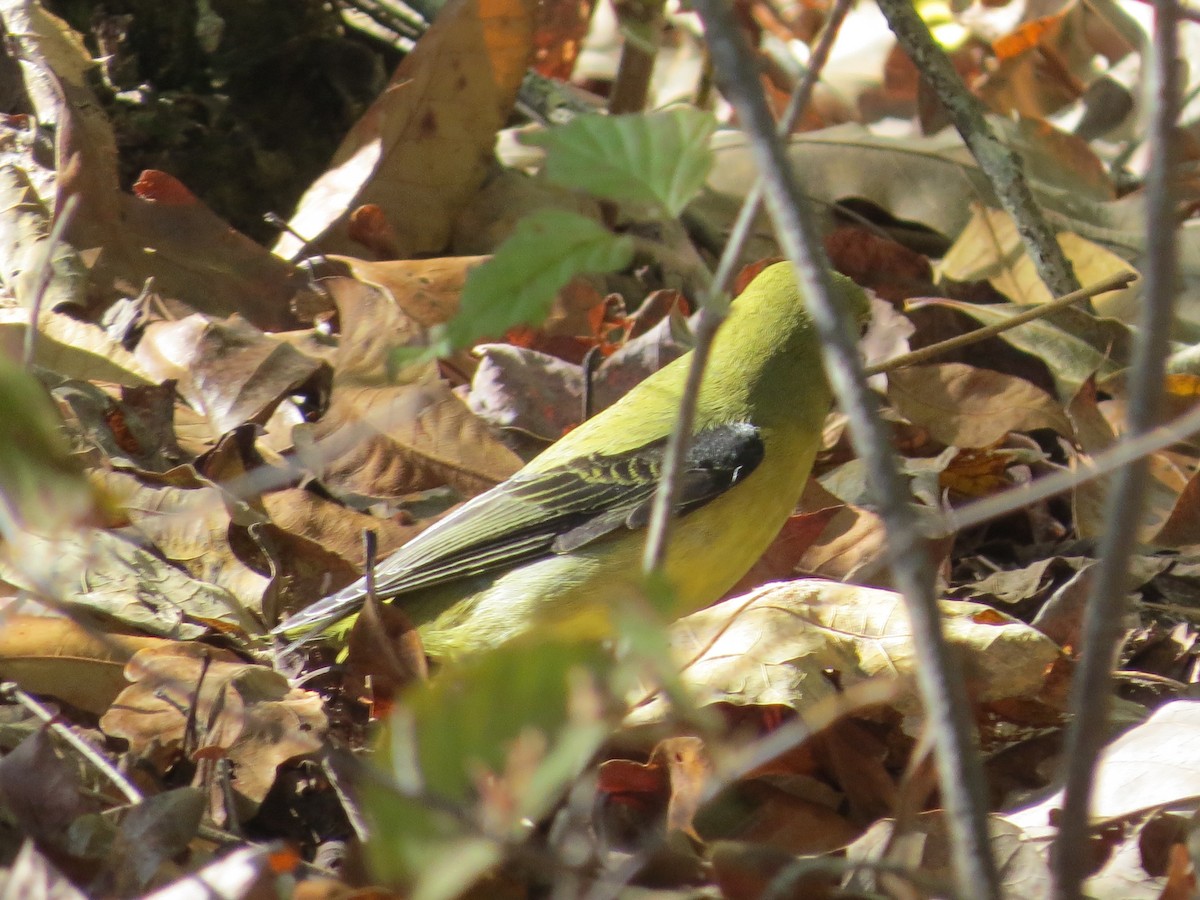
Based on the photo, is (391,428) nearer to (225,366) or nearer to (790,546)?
(225,366)

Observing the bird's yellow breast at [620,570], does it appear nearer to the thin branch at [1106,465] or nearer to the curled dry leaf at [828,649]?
the curled dry leaf at [828,649]

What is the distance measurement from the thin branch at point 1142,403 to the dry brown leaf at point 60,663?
2107 mm

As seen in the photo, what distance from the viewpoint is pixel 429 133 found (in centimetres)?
494

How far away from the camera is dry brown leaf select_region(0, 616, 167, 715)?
295cm

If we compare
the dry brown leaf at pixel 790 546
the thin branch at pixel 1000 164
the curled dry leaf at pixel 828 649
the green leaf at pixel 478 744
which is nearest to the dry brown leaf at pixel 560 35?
the thin branch at pixel 1000 164

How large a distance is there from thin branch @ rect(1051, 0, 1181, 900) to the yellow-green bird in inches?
77.0

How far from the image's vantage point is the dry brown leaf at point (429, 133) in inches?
190

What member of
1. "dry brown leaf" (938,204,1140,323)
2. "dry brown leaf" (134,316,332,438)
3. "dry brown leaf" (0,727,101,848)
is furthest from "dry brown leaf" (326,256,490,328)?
"dry brown leaf" (0,727,101,848)

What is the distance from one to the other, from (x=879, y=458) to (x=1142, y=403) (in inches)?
11.5

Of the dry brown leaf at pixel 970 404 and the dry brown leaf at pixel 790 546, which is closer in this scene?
the dry brown leaf at pixel 790 546

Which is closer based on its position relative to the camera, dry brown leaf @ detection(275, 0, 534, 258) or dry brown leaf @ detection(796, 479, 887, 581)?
dry brown leaf @ detection(796, 479, 887, 581)

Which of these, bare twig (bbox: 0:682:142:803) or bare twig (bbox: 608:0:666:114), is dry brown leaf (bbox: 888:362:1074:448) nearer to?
bare twig (bbox: 608:0:666:114)

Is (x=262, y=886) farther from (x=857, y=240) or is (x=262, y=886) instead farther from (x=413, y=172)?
(x=857, y=240)

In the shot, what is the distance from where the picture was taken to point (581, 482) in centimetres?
377
